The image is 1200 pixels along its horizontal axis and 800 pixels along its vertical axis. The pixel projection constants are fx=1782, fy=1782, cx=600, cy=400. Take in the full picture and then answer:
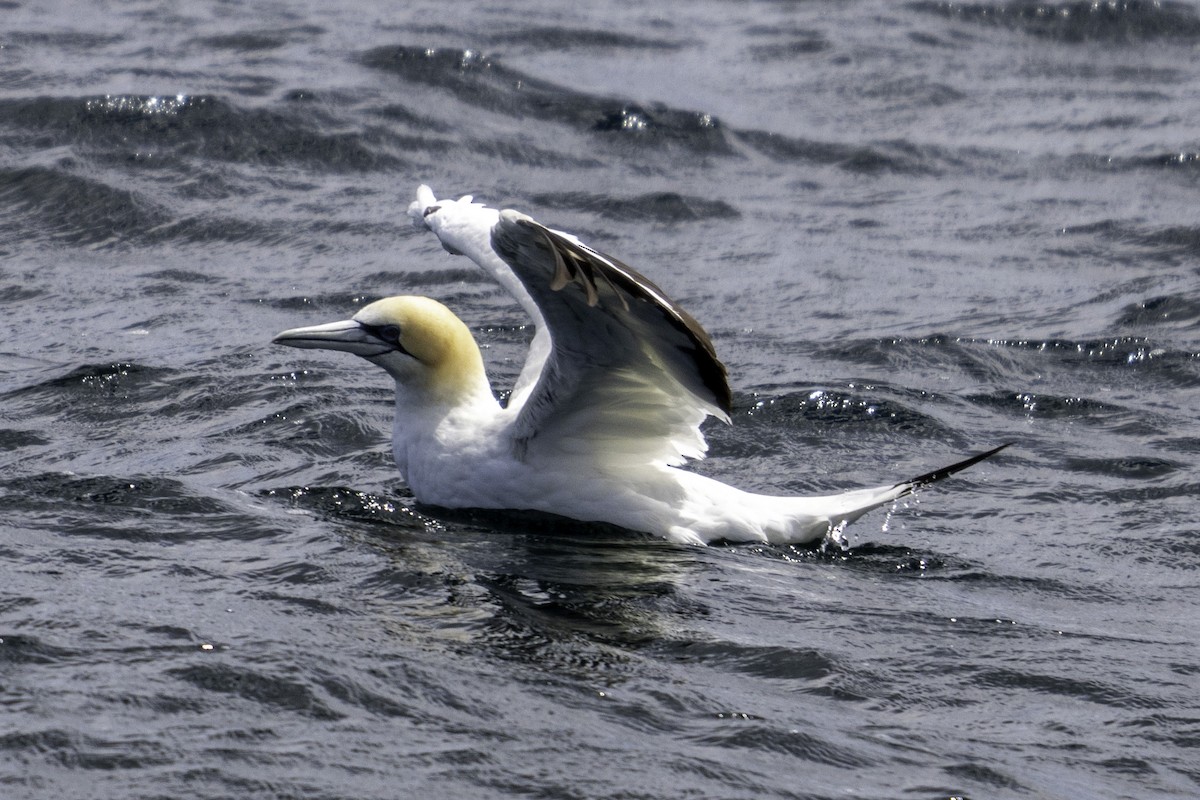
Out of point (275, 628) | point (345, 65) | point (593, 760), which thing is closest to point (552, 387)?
point (275, 628)

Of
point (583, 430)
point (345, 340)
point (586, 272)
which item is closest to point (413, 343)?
point (345, 340)

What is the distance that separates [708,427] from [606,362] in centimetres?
257

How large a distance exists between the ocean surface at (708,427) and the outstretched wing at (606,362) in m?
0.49

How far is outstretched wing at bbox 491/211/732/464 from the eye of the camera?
668 cm

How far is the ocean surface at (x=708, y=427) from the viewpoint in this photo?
5785 millimetres

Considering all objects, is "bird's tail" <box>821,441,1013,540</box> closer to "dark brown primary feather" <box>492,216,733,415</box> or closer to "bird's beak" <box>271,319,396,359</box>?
"dark brown primary feather" <box>492,216,733,415</box>

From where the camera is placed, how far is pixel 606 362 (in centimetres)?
771

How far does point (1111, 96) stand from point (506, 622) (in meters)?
14.1

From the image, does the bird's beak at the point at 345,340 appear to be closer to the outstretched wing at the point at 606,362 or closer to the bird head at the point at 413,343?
the bird head at the point at 413,343

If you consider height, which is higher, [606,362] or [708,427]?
[606,362]

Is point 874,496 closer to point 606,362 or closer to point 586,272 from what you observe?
point 606,362

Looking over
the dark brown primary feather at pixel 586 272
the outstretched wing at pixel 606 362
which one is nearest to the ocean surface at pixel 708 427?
the outstretched wing at pixel 606 362

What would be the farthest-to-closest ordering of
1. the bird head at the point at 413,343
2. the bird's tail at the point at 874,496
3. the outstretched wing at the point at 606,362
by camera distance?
the bird head at the point at 413,343, the bird's tail at the point at 874,496, the outstretched wing at the point at 606,362

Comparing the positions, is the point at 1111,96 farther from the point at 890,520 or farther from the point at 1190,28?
the point at 890,520
